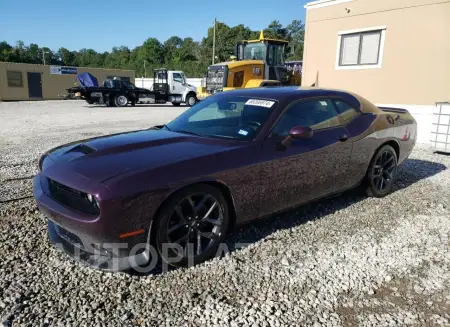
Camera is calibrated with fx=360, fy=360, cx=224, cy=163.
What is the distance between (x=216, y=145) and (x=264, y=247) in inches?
41.2

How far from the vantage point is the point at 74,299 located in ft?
8.20

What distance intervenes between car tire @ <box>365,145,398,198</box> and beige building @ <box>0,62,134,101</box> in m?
29.4

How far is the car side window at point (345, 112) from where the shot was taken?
13.8 feet

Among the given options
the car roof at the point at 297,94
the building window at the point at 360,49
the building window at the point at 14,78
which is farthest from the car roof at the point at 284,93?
the building window at the point at 14,78

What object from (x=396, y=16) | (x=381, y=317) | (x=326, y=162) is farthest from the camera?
(x=396, y=16)

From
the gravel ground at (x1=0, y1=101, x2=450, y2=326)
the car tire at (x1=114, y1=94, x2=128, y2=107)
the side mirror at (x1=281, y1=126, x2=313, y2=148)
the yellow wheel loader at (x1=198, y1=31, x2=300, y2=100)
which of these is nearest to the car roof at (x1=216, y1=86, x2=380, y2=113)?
the side mirror at (x1=281, y1=126, x2=313, y2=148)

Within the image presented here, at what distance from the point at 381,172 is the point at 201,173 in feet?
9.57

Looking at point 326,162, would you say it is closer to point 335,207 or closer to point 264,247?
point 335,207

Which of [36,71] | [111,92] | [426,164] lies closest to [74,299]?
[426,164]

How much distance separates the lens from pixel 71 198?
2.68 m

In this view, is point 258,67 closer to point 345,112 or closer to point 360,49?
point 360,49

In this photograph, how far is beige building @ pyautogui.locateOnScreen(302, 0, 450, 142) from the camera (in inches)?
364

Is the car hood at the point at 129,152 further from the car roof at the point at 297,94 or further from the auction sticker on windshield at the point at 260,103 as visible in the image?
the car roof at the point at 297,94

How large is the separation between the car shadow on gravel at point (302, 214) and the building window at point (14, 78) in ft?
95.9
